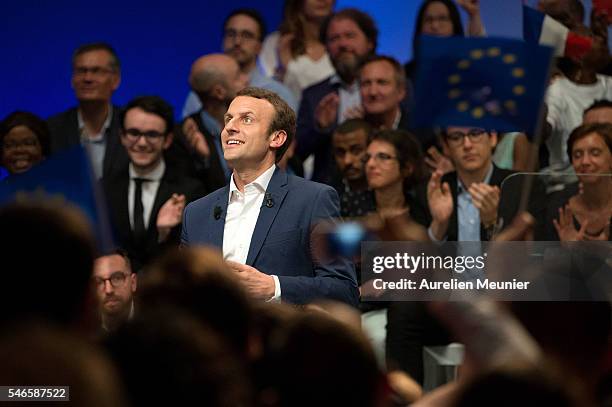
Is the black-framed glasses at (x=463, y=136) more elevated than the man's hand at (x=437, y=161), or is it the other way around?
the black-framed glasses at (x=463, y=136)

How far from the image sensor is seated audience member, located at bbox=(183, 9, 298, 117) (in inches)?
270

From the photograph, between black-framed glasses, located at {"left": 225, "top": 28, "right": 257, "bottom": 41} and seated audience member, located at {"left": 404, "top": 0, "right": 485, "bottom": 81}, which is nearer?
seated audience member, located at {"left": 404, "top": 0, "right": 485, "bottom": 81}

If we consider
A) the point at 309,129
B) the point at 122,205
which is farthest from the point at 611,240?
the point at 122,205

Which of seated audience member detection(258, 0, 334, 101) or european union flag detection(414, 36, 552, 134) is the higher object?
seated audience member detection(258, 0, 334, 101)

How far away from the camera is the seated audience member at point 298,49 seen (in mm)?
6871

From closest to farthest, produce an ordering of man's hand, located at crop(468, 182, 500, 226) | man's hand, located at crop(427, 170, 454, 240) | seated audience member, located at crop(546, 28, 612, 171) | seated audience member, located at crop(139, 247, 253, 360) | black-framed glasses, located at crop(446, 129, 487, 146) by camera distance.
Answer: seated audience member, located at crop(139, 247, 253, 360) → man's hand, located at crop(468, 182, 500, 226) → man's hand, located at crop(427, 170, 454, 240) → black-framed glasses, located at crop(446, 129, 487, 146) → seated audience member, located at crop(546, 28, 612, 171)

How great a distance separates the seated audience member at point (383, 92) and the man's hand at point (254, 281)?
2376 mm

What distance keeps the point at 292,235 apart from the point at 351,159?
175 cm

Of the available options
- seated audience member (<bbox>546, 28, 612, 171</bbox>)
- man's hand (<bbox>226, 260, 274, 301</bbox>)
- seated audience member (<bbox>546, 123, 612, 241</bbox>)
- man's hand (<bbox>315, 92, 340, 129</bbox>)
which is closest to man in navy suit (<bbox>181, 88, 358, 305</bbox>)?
man's hand (<bbox>226, 260, 274, 301</bbox>)

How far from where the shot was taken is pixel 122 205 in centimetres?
616

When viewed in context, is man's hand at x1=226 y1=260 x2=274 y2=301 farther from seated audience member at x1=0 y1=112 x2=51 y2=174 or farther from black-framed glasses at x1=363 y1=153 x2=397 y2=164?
seated audience member at x1=0 y1=112 x2=51 y2=174

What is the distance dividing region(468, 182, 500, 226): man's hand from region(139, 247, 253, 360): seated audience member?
2591 millimetres

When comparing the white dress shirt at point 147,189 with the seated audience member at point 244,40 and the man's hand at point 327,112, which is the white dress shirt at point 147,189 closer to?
the seated audience member at point 244,40

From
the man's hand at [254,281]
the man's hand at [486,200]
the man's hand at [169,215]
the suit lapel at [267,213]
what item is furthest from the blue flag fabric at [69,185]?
the man's hand at [169,215]
